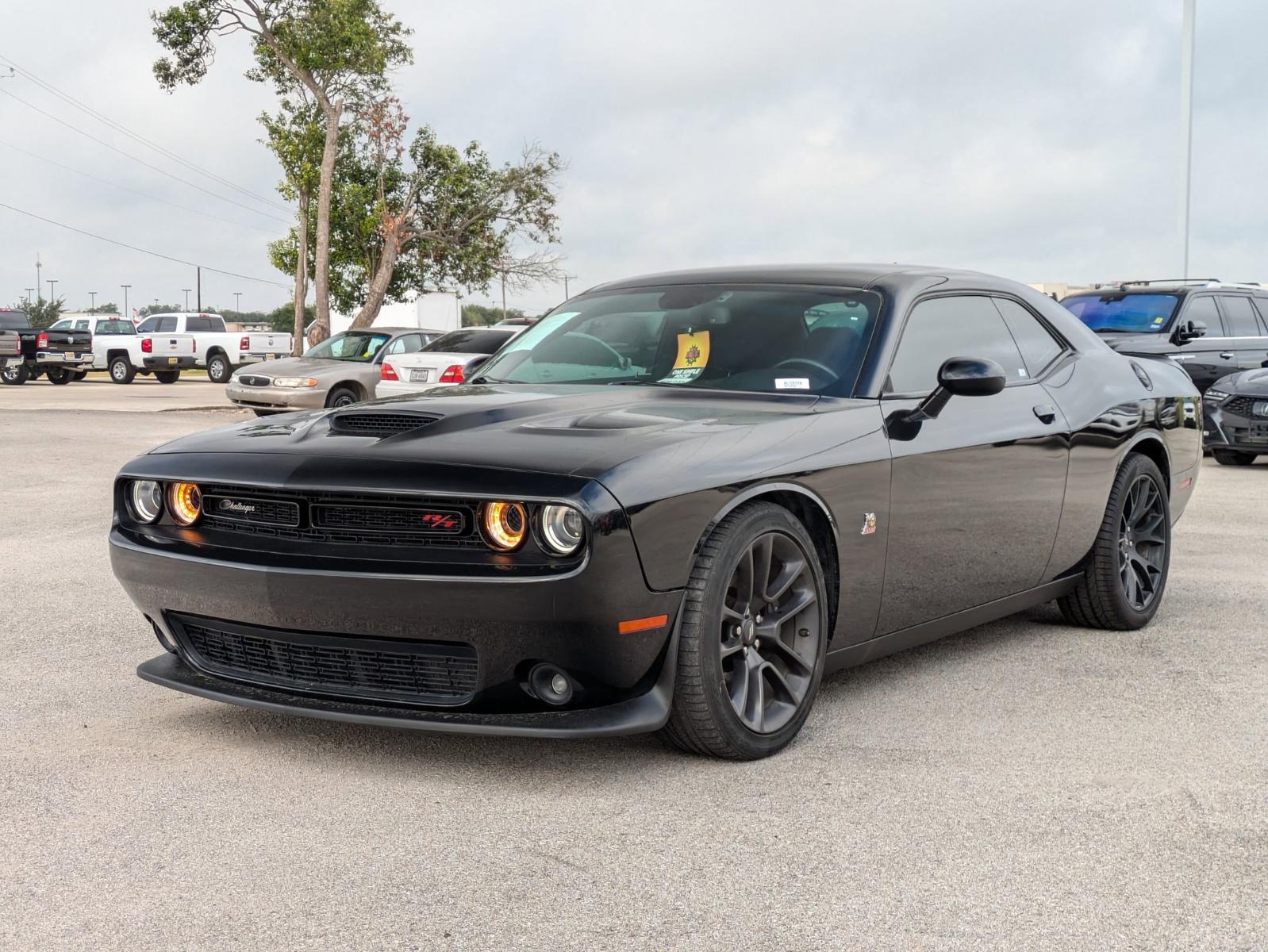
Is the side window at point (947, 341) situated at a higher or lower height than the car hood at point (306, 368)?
higher

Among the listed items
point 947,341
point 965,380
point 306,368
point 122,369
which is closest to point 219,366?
point 122,369

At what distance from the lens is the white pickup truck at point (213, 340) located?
37594mm

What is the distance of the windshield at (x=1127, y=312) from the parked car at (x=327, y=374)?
905 centimetres

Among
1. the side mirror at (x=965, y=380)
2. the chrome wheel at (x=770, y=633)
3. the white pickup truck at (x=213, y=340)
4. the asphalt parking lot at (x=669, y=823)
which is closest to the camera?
the asphalt parking lot at (x=669, y=823)

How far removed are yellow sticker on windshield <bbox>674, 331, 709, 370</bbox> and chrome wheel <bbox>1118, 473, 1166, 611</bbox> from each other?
2070 mm

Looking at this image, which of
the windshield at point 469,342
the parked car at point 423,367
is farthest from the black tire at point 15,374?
the parked car at point 423,367

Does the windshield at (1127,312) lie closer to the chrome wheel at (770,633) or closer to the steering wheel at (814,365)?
the steering wheel at (814,365)

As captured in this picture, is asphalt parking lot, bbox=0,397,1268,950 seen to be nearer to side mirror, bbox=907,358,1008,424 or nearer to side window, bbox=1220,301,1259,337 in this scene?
side mirror, bbox=907,358,1008,424

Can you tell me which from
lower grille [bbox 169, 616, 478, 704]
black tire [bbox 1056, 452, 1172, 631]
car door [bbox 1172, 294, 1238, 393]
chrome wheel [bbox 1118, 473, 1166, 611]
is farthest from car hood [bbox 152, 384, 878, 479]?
car door [bbox 1172, 294, 1238, 393]

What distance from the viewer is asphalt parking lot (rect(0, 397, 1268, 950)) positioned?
2947 mm

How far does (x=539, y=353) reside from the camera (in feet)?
18.2

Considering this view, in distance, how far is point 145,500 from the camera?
14.1ft

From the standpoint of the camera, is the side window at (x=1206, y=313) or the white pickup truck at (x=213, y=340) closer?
the side window at (x=1206, y=313)

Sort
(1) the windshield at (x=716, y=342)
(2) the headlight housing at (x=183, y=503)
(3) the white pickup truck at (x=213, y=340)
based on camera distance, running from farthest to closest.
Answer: (3) the white pickup truck at (x=213, y=340)
(1) the windshield at (x=716, y=342)
(2) the headlight housing at (x=183, y=503)
